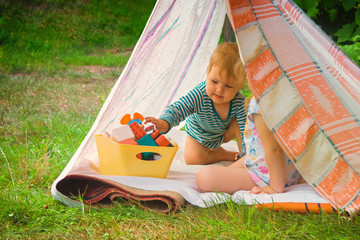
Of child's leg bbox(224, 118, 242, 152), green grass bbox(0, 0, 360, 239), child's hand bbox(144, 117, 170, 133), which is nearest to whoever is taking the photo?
green grass bbox(0, 0, 360, 239)

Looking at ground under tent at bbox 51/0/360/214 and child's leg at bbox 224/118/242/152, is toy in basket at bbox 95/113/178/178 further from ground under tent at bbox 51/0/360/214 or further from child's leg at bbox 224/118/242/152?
child's leg at bbox 224/118/242/152

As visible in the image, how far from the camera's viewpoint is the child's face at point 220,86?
7.41ft

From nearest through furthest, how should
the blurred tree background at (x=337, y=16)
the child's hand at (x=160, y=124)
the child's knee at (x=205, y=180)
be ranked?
the child's knee at (x=205, y=180)
the child's hand at (x=160, y=124)
the blurred tree background at (x=337, y=16)

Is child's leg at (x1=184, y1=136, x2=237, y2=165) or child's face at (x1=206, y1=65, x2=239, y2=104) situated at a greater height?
child's face at (x1=206, y1=65, x2=239, y2=104)

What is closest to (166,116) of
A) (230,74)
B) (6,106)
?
(230,74)

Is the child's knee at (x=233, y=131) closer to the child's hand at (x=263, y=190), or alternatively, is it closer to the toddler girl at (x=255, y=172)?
the toddler girl at (x=255, y=172)

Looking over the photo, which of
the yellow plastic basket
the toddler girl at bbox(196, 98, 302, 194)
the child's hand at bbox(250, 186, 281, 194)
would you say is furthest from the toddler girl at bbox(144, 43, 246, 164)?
the child's hand at bbox(250, 186, 281, 194)

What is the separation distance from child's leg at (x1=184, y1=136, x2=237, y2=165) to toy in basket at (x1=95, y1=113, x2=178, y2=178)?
18.6 inches

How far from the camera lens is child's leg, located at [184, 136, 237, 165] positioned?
8.66 ft

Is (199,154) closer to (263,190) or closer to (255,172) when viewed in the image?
(255,172)

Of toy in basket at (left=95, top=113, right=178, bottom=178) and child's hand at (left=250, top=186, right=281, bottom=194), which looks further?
toy in basket at (left=95, top=113, right=178, bottom=178)

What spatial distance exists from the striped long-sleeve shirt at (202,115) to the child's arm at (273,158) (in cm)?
55

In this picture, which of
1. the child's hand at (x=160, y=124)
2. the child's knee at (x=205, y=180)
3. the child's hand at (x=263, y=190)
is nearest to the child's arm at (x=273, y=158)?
the child's hand at (x=263, y=190)

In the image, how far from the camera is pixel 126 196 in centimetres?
195
